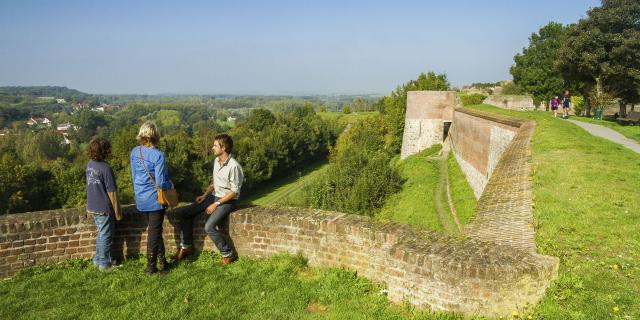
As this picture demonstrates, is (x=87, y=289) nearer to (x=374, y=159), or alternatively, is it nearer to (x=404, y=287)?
(x=404, y=287)

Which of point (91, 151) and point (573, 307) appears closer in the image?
point (573, 307)

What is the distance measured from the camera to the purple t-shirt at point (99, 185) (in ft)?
16.3

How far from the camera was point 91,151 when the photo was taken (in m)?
4.91

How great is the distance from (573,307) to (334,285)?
246cm

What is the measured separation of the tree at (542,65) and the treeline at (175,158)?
31871mm

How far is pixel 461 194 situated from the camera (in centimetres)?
2127

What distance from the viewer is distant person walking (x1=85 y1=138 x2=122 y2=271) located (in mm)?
4957

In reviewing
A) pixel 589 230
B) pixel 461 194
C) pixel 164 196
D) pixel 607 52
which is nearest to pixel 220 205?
pixel 164 196

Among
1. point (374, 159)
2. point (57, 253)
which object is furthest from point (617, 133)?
point (57, 253)

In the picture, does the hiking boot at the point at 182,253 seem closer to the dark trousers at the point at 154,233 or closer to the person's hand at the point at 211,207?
the dark trousers at the point at 154,233

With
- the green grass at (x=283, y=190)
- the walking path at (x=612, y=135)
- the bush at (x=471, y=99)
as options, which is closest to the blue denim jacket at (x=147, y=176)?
the walking path at (x=612, y=135)

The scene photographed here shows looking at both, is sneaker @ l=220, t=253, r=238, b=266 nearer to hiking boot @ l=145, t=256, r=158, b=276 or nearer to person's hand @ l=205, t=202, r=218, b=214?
person's hand @ l=205, t=202, r=218, b=214

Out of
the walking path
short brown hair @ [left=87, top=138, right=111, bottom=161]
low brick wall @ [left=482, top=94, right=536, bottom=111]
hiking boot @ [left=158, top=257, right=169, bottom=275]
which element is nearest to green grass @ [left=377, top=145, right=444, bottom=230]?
low brick wall @ [left=482, top=94, right=536, bottom=111]

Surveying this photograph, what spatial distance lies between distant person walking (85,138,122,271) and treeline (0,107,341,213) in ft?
91.7
